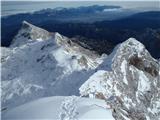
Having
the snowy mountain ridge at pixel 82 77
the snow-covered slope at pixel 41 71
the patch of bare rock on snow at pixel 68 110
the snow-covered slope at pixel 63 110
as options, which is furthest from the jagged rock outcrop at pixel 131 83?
the patch of bare rock on snow at pixel 68 110

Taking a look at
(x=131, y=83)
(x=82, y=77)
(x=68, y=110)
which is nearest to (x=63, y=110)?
(x=68, y=110)

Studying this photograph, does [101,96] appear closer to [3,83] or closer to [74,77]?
[74,77]

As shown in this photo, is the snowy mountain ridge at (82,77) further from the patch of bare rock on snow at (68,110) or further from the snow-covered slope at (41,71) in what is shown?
the patch of bare rock on snow at (68,110)

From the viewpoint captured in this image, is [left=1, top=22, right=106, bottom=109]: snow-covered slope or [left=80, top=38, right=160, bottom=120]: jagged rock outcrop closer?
[left=80, top=38, right=160, bottom=120]: jagged rock outcrop

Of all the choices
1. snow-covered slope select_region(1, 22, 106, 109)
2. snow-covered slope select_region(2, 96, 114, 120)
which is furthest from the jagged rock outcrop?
snow-covered slope select_region(2, 96, 114, 120)

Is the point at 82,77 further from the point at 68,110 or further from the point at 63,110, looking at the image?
the point at 68,110

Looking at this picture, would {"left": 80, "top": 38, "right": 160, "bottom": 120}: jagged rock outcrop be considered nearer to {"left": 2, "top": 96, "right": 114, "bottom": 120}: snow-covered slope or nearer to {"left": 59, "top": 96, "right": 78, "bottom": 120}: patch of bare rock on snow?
{"left": 2, "top": 96, "right": 114, "bottom": 120}: snow-covered slope
